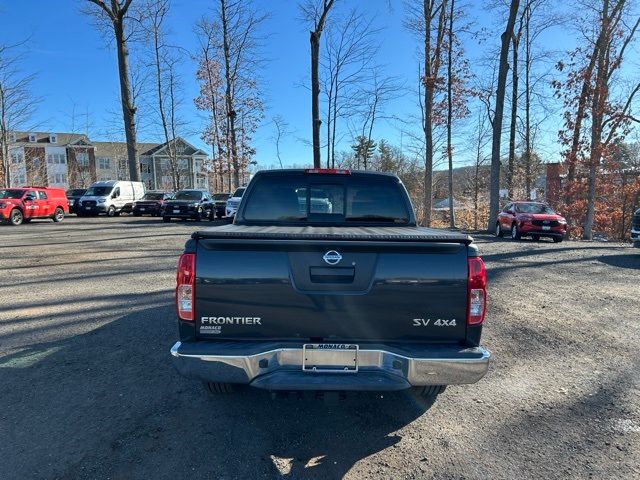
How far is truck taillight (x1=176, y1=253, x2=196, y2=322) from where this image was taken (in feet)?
8.68

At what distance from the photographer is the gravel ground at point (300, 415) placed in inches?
104

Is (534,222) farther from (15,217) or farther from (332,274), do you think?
(15,217)

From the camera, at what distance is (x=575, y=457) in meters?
2.75

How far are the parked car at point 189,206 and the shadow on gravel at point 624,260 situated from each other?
2025cm

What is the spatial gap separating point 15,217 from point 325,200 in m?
22.9

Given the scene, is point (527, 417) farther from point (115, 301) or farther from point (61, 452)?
point (115, 301)

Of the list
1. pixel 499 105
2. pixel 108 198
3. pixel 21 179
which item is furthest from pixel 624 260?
pixel 21 179

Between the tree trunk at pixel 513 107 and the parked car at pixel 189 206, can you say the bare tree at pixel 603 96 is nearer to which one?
the tree trunk at pixel 513 107

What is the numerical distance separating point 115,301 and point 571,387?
6355mm

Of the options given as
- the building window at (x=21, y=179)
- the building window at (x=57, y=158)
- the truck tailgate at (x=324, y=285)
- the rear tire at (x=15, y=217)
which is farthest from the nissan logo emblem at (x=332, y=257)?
the building window at (x=57, y=158)

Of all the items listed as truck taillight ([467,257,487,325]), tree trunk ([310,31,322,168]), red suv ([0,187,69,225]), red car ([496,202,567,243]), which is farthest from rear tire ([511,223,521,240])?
red suv ([0,187,69,225])

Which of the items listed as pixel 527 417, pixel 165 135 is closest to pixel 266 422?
pixel 527 417

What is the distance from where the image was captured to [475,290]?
266 centimetres

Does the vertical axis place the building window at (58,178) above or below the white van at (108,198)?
above
